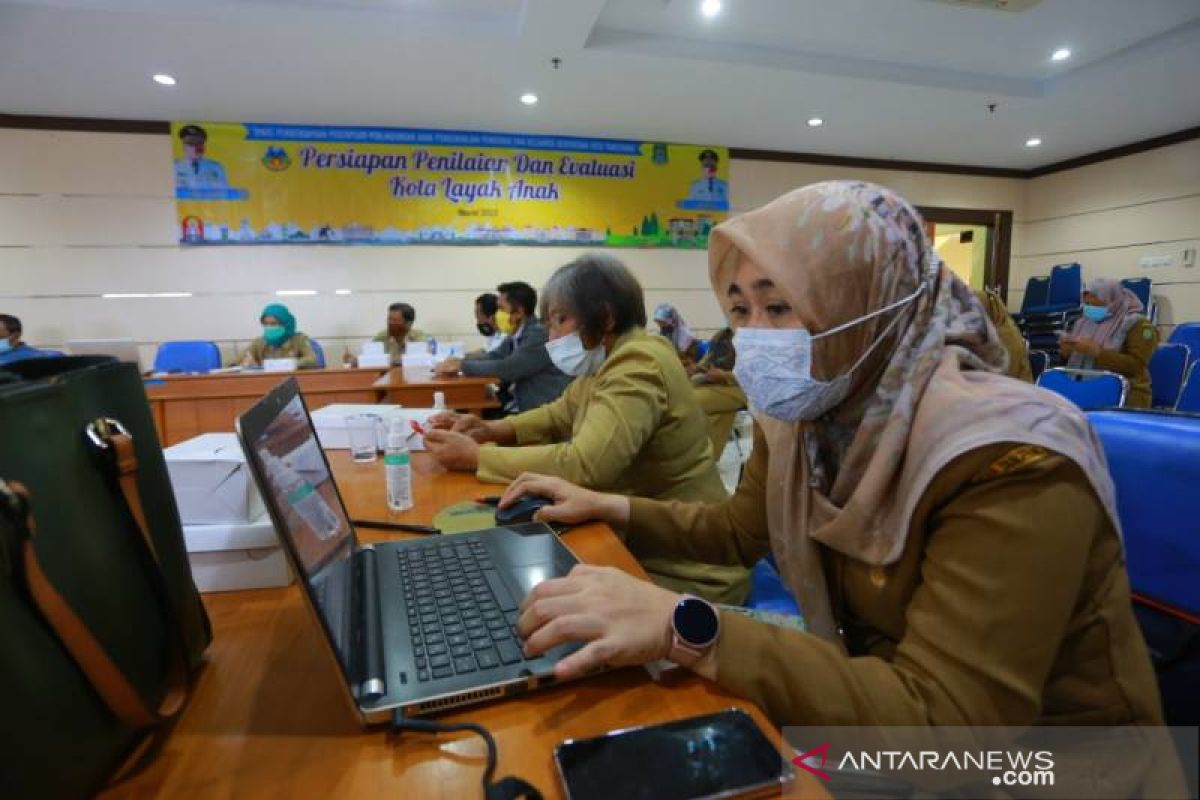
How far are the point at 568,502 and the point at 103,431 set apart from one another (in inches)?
25.9

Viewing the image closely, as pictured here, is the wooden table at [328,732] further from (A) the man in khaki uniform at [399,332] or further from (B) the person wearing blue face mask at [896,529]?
(A) the man in khaki uniform at [399,332]

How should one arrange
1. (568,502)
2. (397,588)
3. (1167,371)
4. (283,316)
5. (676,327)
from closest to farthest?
(397,588) → (568,502) → (1167,371) → (283,316) → (676,327)

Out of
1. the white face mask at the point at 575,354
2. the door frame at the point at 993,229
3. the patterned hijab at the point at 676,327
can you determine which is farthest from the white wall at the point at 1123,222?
the white face mask at the point at 575,354

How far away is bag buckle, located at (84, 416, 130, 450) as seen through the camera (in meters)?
0.51

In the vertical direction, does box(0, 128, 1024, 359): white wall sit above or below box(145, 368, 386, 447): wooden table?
above

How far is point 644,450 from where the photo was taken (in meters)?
1.51

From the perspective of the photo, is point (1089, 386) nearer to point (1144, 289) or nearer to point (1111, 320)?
point (1111, 320)

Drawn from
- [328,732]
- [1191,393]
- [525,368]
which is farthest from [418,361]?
[1191,393]

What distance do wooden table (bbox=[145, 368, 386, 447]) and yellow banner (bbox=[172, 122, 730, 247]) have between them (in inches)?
81.5

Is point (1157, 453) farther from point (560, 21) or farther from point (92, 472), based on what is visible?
point (560, 21)

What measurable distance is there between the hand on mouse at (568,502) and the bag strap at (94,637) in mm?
557

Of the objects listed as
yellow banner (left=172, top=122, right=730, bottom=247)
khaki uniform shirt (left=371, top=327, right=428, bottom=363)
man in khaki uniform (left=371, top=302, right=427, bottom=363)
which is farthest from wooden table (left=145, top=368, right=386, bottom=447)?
yellow banner (left=172, top=122, right=730, bottom=247)

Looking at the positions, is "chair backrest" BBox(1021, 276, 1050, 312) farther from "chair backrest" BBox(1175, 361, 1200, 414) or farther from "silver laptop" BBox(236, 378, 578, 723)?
"silver laptop" BBox(236, 378, 578, 723)

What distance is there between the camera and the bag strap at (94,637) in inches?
16.0
